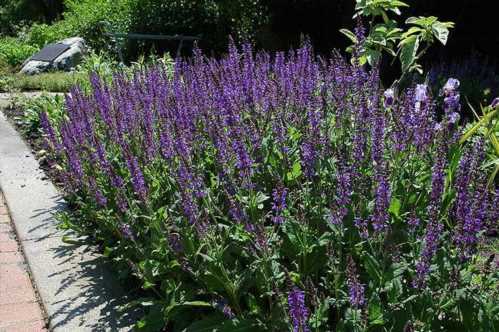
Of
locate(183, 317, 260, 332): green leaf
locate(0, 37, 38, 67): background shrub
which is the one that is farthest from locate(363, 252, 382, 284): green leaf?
locate(0, 37, 38, 67): background shrub

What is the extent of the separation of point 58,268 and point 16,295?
334 mm

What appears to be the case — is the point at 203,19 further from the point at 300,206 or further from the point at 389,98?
the point at 300,206

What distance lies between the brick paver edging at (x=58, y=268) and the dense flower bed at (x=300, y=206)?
0.21m

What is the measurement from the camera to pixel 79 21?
1468 centimetres

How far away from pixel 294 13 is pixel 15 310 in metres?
7.69

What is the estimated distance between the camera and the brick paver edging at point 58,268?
3323mm

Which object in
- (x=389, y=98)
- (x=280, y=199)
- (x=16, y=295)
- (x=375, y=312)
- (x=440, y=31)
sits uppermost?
(x=440, y=31)

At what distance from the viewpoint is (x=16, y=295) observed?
A: 359 cm

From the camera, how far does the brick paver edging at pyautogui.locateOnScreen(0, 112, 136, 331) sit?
3323 millimetres

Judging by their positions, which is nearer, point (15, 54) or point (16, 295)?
point (16, 295)

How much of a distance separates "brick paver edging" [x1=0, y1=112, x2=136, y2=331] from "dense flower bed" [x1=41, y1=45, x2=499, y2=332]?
21 cm

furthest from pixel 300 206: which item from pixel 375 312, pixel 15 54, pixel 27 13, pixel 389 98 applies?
pixel 27 13

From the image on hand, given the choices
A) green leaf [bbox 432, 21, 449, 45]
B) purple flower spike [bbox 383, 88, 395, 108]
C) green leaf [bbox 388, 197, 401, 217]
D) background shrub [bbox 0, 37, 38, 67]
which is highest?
green leaf [bbox 432, 21, 449, 45]

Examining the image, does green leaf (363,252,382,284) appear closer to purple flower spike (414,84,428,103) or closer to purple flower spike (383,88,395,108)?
purple flower spike (414,84,428,103)
